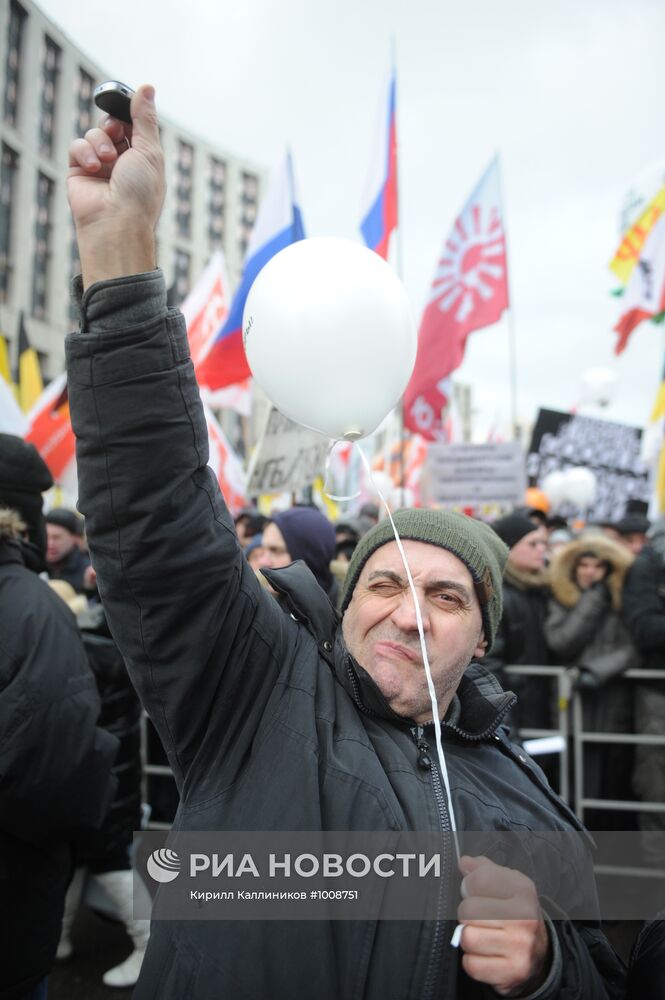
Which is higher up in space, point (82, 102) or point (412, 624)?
point (82, 102)

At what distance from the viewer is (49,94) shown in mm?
33312

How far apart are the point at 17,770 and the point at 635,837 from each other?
391cm

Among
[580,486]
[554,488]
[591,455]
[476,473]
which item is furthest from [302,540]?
[554,488]

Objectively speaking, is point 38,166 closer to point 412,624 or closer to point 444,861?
point 412,624

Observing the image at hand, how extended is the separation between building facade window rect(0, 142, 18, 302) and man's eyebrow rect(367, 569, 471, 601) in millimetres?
31031

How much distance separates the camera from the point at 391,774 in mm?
1391


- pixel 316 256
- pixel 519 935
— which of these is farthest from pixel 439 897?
pixel 316 256

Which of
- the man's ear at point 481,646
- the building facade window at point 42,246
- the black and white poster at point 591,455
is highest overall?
the building facade window at point 42,246

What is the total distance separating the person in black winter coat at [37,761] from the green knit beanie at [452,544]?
909mm

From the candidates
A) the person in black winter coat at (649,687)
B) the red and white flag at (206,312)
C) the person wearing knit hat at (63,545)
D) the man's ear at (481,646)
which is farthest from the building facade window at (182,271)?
the man's ear at (481,646)

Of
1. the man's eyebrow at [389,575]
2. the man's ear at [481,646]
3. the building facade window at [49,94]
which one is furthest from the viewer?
the building facade window at [49,94]

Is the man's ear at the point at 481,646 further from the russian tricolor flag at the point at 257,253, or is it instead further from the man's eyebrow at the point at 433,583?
the russian tricolor flag at the point at 257,253

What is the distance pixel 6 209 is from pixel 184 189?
2456cm

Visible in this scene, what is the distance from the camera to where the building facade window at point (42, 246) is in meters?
32.1
